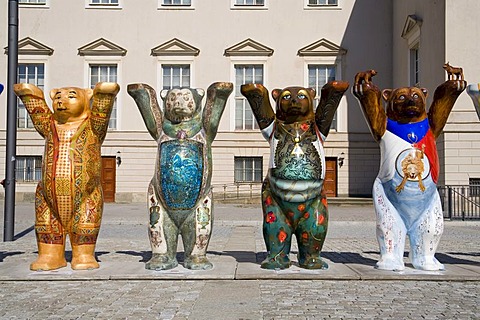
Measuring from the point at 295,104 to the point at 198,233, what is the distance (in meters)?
1.66

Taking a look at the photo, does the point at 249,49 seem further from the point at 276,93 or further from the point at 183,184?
the point at 183,184

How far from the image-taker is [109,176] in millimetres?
23406

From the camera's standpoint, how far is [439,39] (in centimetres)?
1783

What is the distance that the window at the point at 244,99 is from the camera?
23156 mm

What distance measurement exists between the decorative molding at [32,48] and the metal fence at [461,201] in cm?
1593

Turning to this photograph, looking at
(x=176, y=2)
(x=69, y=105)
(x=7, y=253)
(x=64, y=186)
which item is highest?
(x=176, y=2)

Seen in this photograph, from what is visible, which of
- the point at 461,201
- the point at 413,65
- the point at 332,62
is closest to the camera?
the point at 461,201

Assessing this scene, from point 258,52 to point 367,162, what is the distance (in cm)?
616

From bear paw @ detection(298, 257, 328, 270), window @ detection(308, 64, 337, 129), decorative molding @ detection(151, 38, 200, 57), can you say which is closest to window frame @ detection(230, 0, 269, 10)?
decorative molding @ detection(151, 38, 200, 57)

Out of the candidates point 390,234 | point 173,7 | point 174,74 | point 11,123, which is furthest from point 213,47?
point 390,234

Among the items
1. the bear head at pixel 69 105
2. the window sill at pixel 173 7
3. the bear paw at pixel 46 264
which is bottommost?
the bear paw at pixel 46 264

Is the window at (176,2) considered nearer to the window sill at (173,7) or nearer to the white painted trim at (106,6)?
the window sill at (173,7)

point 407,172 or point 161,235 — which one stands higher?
point 407,172

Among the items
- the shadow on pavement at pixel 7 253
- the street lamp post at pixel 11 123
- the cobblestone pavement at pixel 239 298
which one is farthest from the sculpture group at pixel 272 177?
the street lamp post at pixel 11 123
